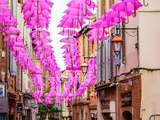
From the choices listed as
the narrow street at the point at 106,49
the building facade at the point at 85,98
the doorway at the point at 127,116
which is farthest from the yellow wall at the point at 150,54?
the building facade at the point at 85,98

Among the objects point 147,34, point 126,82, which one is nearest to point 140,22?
point 147,34

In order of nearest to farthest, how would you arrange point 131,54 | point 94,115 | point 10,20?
point 10,20 < point 131,54 < point 94,115

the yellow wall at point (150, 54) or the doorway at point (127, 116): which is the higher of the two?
the yellow wall at point (150, 54)

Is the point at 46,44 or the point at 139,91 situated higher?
the point at 46,44

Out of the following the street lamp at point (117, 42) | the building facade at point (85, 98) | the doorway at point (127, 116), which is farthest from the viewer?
the building facade at point (85, 98)

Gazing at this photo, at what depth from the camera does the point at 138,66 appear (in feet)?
63.7

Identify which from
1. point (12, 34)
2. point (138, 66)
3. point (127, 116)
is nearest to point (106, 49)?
point (127, 116)

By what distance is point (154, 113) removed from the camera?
18.9 m

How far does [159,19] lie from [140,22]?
0.61 meters

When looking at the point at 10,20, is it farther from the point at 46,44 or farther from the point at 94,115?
the point at 94,115

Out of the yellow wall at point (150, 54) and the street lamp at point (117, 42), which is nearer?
the yellow wall at point (150, 54)

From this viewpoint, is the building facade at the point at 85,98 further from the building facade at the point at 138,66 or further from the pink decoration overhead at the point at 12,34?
the pink decoration overhead at the point at 12,34

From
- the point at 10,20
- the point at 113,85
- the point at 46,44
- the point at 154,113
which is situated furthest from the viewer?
the point at 113,85

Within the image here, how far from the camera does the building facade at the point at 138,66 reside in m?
19.0
